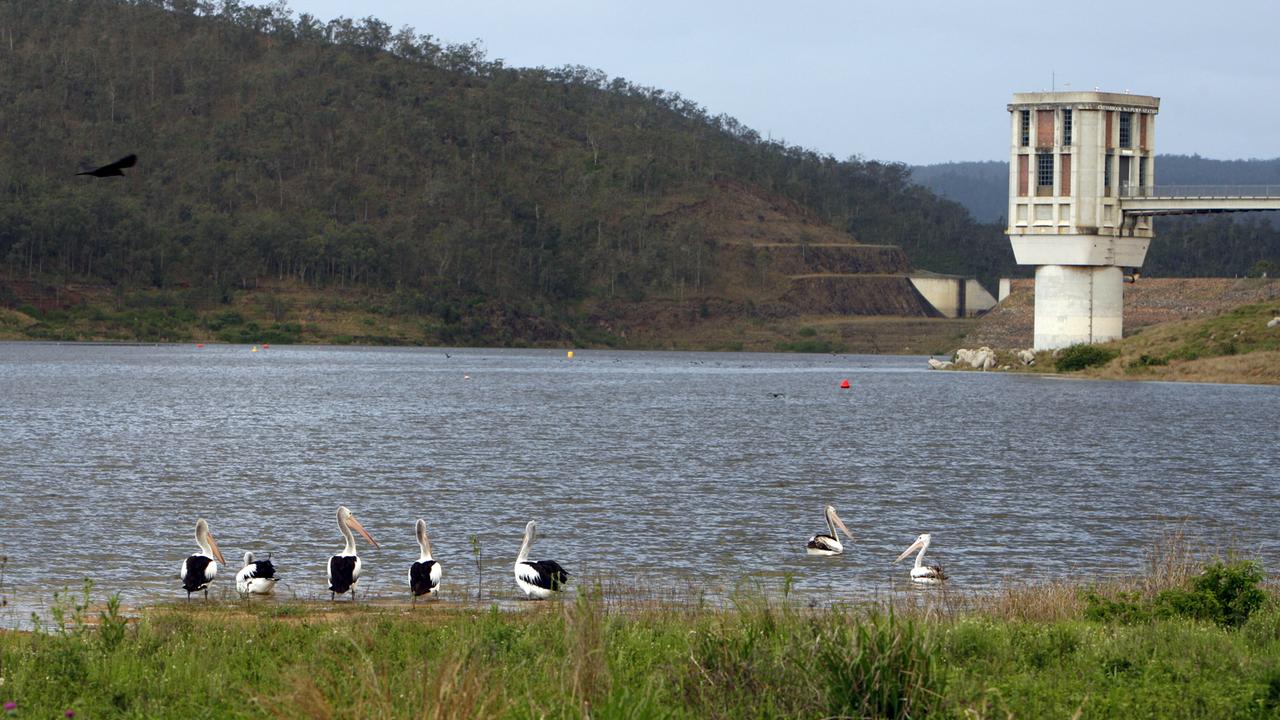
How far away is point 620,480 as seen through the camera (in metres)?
40.1

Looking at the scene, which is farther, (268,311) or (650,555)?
(268,311)

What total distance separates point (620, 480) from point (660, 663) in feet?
88.9

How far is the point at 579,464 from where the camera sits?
149ft

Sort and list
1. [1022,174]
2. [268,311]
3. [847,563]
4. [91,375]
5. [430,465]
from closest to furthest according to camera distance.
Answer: [847,563], [430,465], [91,375], [1022,174], [268,311]

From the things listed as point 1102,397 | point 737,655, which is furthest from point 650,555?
point 1102,397

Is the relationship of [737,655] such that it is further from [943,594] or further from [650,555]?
[650,555]

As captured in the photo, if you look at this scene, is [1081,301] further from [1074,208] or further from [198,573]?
[198,573]

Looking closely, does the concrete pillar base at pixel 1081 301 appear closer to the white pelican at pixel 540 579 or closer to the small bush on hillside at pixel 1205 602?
the small bush on hillside at pixel 1205 602

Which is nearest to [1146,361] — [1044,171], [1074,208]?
[1074,208]

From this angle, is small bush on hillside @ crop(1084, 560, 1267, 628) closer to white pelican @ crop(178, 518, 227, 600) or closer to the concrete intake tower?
white pelican @ crop(178, 518, 227, 600)

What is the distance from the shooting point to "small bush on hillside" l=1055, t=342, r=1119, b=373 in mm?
116394

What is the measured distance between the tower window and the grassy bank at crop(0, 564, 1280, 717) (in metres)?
105

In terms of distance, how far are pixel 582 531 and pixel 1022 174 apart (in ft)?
323

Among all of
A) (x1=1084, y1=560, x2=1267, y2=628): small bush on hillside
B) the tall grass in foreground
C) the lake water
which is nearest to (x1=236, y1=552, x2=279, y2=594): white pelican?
the lake water
